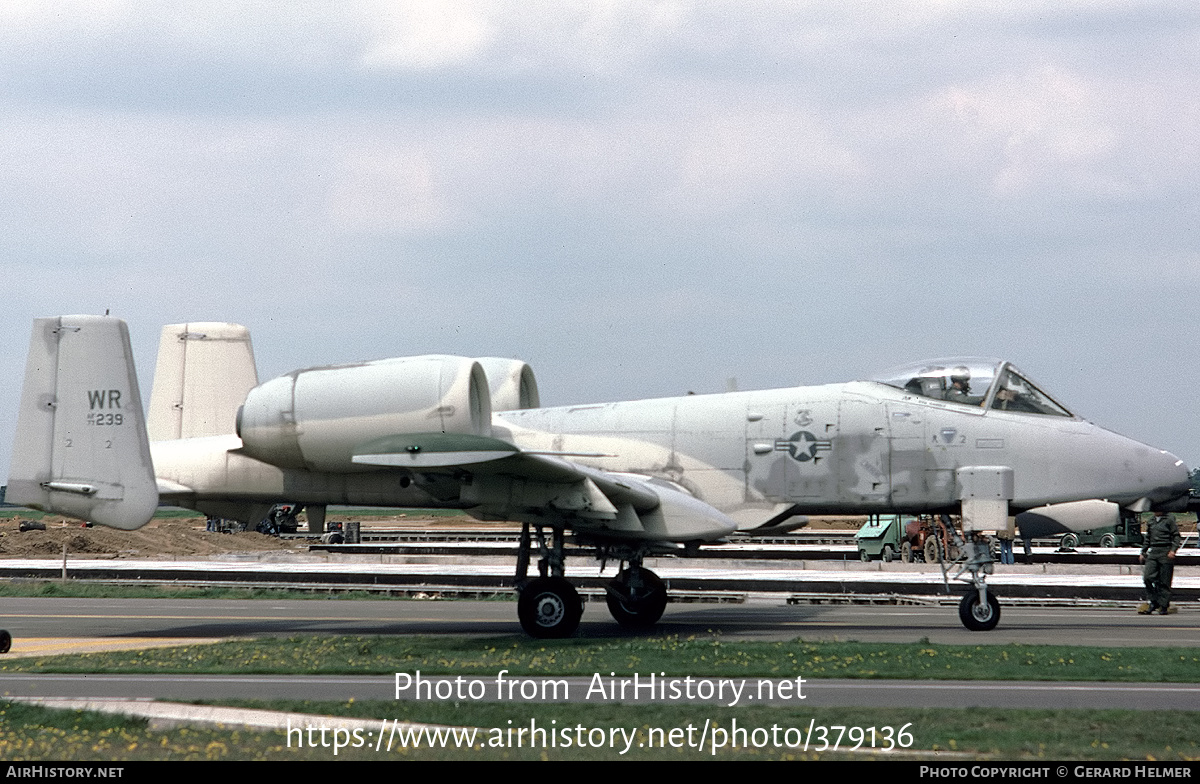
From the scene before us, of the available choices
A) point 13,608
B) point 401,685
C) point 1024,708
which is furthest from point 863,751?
point 13,608

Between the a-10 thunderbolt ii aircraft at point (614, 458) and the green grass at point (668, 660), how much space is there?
2155mm

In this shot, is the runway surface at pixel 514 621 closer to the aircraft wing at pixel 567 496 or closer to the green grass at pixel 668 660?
the aircraft wing at pixel 567 496

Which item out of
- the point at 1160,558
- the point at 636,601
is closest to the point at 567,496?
the point at 636,601

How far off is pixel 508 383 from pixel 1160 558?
11027 mm

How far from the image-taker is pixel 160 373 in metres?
21.8

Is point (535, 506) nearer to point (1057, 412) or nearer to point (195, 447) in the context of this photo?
point (195, 447)

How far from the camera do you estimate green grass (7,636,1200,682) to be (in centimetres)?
1254

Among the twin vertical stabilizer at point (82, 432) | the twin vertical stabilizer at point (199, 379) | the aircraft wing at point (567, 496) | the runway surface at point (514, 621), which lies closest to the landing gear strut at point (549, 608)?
the aircraft wing at point (567, 496)

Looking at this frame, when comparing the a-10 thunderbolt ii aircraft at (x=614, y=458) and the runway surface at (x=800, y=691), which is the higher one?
the a-10 thunderbolt ii aircraft at (x=614, y=458)

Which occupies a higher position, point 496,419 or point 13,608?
point 496,419

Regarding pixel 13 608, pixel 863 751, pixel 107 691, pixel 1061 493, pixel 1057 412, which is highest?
pixel 1057 412

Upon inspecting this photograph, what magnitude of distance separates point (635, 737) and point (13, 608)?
58.9ft

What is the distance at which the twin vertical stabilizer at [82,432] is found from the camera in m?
17.6

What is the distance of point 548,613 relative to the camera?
16.9 metres
